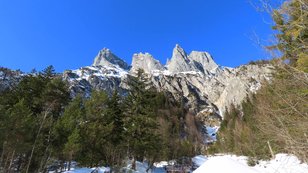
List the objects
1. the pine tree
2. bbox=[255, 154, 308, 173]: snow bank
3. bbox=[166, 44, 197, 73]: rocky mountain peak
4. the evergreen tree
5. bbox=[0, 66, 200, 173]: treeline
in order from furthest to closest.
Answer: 1. bbox=[166, 44, 197, 73]: rocky mountain peak
2. the pine tree
3. bbox=[0, 66, 200, 173]: treeline
4. bbox=[255, 154, 308, 173]: snow bank
5. the evergreen tree

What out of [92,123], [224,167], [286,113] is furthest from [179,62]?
[224,167]

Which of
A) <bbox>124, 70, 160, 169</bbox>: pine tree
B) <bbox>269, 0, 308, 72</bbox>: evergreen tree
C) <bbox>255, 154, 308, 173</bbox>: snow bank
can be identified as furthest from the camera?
<bbox>124, 70, 160, 169</bbox>: pine tree

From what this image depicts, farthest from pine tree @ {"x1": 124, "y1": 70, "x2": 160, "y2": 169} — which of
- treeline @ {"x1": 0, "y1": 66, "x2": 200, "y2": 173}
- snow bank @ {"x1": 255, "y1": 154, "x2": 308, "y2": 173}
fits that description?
snow bank @ {"x1": 255, "y1": 154, "x2": 308, "y2": 173}

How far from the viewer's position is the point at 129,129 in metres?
24.5

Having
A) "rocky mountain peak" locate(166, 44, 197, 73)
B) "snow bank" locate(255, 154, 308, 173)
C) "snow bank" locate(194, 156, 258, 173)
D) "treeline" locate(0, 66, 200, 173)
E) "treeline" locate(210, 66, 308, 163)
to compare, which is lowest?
"snow bank" locate(194, 156, 258, 173)

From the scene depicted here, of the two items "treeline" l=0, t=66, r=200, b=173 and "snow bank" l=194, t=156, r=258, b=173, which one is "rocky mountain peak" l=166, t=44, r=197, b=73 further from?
"snow bank" l=194, t=156, r=258, b=173

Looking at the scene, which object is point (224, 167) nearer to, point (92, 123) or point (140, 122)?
point (92, 123)

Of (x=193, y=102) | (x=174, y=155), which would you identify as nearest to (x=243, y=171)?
(x=174, y=155)

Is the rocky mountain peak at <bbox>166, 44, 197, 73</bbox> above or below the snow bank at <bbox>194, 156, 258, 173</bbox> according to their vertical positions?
above

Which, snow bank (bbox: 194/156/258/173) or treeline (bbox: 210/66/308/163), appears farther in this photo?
snow bank (bbox: 194/156/258/173)

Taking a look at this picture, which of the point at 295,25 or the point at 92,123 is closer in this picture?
the point at 295,25

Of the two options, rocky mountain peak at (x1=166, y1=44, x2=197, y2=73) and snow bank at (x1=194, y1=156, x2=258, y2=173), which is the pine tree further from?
rocky mountain peak at (x1=166, y1=44, x2=197, y2=73)

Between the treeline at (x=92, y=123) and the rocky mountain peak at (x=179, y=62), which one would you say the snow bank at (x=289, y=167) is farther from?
the rocky mountain peak at (x=179, y=62)

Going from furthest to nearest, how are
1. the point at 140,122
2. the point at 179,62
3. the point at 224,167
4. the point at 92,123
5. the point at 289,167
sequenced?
the point at 179,62, the point at 140,122, the point at 92,123, the point at 289,167, the point at 224,167
